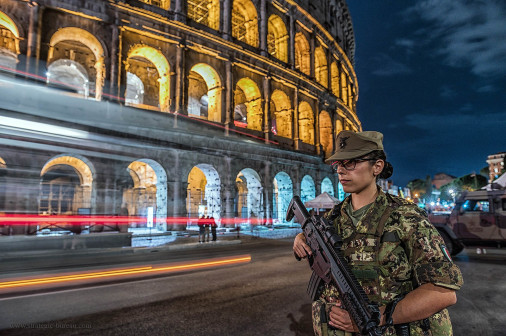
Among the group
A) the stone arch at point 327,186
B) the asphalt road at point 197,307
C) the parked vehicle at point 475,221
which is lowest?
the asphalt road at point 197,307

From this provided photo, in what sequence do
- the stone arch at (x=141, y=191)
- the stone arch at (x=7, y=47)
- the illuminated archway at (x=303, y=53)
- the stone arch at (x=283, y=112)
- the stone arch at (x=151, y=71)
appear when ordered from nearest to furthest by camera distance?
the stone arch at (x=7, y=47) → the stone arch at (x=151, y=71) → the stone arch at (x=141, y=191) → the stone arch at (x=283, y=112) → the illuminated archway at (x=303, y=53)

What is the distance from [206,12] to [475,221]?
22.7 meters

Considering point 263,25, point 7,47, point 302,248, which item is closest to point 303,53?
point 263,25

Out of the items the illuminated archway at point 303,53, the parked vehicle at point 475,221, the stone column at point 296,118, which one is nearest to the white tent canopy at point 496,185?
the parked vehicle at point 475,221

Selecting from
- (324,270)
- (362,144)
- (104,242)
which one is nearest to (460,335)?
(324,270)

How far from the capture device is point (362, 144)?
188 cm

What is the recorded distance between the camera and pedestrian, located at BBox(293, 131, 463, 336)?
5.00 ft

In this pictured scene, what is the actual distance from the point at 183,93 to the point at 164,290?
14.4m

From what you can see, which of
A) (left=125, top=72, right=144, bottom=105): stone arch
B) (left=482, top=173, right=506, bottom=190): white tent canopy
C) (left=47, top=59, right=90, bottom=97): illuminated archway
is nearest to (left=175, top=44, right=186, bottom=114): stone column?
(left=125, top=72, right=144, bottom=105): stone arch

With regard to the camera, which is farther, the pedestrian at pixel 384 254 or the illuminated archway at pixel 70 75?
the illuminated archway at pixel 70 75

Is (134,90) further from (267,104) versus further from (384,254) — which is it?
(384,254)

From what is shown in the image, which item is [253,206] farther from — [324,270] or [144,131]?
[324,270]

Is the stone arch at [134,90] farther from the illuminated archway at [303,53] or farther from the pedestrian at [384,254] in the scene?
the pedestrian at [384,254]

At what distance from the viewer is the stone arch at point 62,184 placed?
1845 centimetres
